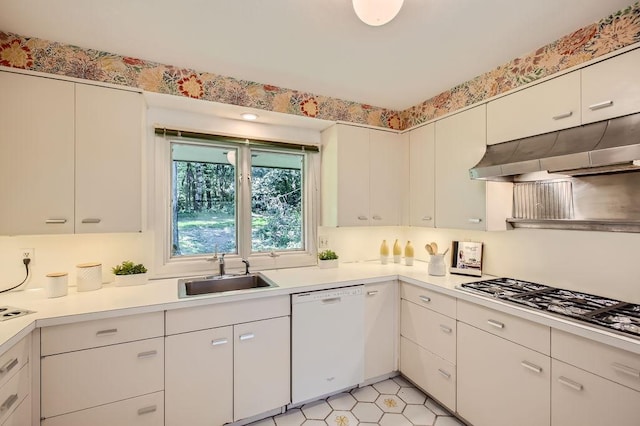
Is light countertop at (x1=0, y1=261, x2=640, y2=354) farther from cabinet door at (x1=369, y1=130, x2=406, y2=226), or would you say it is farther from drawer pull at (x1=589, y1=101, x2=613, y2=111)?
drawer pull at (x1=589, y1=101, x2=613, y2=111)

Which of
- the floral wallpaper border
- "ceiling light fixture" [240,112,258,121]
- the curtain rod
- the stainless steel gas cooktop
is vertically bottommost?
Result: the stainless steel gas cooktop

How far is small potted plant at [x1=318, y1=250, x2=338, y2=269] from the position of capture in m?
2.66

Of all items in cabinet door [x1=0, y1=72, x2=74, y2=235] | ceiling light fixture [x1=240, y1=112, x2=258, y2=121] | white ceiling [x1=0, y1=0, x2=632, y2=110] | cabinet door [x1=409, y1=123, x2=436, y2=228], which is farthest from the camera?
cabinet door [x1=409, y1=123, x2=436, y2=228]

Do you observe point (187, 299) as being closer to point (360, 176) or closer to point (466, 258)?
point (360, 176)

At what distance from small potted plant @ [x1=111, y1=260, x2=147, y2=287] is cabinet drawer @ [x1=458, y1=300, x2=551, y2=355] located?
2.16 m

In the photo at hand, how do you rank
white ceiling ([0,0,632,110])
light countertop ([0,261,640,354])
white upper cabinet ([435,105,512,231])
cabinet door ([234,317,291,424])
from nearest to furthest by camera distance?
light countertop ([0,261,640,354])
white ceiling ([0,0,632,110])
cabinet door ([234,317,291,424])
white upper cabinet ([435,105,512,231])

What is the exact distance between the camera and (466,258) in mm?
2414

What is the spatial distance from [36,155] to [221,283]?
136 cm

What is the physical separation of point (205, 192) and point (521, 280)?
253cm

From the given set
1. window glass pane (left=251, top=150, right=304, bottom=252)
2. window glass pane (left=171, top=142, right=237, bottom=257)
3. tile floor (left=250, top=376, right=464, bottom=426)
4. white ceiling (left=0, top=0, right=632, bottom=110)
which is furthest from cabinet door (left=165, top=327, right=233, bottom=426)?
white ceiling (left=0, top=0, right=632, bottom=110)

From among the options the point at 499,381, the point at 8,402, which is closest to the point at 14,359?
the point at 8,402

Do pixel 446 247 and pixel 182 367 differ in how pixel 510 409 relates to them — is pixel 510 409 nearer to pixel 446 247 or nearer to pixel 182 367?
pixel 446 247

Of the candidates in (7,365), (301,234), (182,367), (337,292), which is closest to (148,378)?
(182,367)

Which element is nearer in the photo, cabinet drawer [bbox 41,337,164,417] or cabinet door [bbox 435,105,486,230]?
cabinet drawer [bbox 41,337,164,417]
